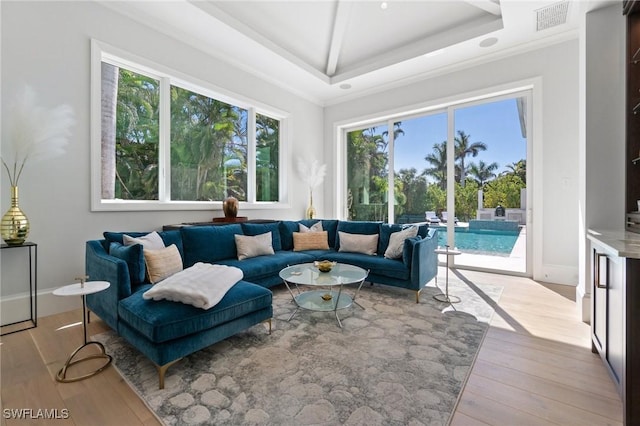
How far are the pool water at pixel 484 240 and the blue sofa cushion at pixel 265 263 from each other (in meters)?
2.68

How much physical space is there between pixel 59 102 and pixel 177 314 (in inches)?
106

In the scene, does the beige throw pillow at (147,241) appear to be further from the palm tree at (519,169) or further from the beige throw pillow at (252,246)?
the palm tree at (519,169)

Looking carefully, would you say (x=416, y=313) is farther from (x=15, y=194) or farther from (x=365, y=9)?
(x=365, y=9)

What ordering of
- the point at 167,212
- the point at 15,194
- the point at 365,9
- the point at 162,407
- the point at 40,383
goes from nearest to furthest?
the point at 162,407 < the point at 40,383 < the point at 15,194 < the point at 167,212 < the point at 365,9

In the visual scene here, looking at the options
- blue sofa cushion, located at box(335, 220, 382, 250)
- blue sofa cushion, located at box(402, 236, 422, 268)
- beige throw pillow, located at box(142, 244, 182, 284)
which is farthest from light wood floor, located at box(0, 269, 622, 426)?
blue sofa cushion, located at box(335, 220, 382, 250)

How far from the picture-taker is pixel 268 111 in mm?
5168

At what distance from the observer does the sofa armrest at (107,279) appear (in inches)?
81.6

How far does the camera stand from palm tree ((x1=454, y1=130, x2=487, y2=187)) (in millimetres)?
4664

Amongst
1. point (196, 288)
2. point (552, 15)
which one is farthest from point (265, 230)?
point (552, 15)

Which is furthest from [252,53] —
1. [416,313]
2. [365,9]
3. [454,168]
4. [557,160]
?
[557,160]

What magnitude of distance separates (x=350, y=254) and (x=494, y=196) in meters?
2.57

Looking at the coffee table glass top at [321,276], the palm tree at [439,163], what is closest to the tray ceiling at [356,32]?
the palm tree at [439,163]

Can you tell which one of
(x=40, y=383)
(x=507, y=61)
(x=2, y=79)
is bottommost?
(x=40, y=383)

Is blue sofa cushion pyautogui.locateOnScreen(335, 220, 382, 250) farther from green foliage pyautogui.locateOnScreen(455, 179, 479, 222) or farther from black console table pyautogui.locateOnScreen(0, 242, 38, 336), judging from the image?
black console table pyautogui.locateOnScreen(0, 242, 38, 336)
